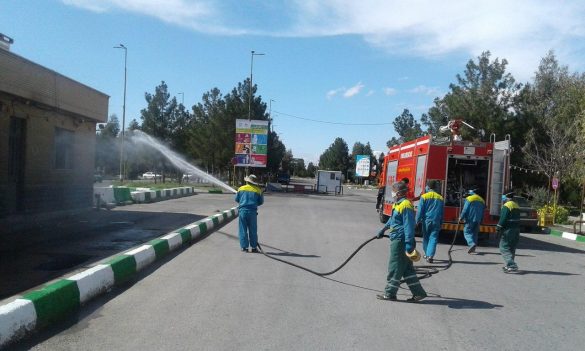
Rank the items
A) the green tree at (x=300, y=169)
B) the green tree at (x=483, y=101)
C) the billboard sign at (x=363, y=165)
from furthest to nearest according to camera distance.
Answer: the green tree at (x=300, y=169) → the billboard sign at (x=363, y=165) → the green tree at (x=483, y=101)

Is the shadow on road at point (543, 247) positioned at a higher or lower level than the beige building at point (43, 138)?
lower

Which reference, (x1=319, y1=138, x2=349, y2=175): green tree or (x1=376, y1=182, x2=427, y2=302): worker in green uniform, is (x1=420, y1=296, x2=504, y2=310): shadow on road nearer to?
(x1=376, y1=182, x2=427, y2=302): worker in green uniform

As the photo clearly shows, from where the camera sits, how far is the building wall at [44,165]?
14.2 m

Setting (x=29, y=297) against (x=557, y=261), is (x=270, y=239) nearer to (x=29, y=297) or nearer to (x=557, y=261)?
(x=557, y=261)

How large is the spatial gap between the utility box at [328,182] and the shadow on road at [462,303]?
43.2 m

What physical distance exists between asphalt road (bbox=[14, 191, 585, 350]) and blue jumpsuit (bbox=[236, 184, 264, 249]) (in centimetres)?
37

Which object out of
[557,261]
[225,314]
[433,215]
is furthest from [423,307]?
[557,261]

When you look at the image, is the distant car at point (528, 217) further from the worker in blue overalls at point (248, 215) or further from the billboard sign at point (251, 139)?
the billboard sign at point (251, 139)

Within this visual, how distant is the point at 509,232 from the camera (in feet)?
31.8

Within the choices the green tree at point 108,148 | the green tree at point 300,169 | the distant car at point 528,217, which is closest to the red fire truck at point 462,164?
the distant car at point 528,217

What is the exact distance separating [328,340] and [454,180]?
34.0 ft

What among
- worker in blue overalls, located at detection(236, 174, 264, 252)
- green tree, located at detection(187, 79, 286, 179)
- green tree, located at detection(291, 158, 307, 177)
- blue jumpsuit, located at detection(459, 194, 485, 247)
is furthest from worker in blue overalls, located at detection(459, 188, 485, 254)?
green tree, located at detection(291, 158, 307, 177)

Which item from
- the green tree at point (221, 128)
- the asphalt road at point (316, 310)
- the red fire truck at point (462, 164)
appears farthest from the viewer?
the green tree at point (221, 128)

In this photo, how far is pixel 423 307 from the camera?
662 cm
